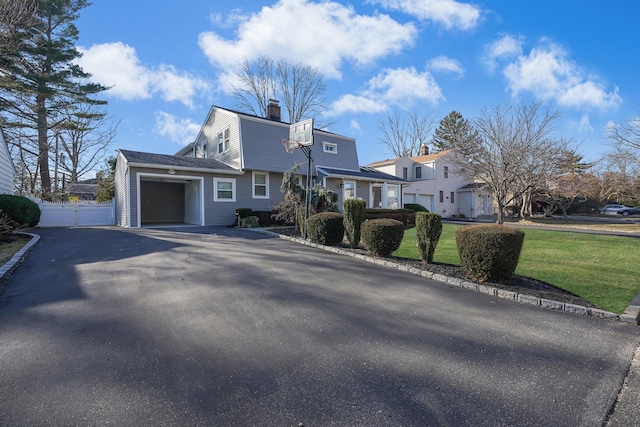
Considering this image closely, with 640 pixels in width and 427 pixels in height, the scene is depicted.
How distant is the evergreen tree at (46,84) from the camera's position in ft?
56.5

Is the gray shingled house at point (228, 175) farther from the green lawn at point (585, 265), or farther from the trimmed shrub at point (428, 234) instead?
the trimmed shrub at point (428, 234)

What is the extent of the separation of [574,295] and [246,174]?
1535cm

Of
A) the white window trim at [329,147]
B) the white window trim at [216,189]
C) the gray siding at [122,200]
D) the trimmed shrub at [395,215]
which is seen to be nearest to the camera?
the gray siding at [122,200]

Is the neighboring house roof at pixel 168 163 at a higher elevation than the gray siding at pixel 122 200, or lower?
higher

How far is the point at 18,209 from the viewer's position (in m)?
12.4

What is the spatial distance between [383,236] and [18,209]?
14632 millimetres

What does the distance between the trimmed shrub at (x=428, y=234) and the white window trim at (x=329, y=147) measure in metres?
14.9

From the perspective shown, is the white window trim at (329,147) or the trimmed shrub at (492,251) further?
the white window trim at (329,147)

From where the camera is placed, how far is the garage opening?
18.8 metres

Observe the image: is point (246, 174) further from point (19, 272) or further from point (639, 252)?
point (639, 252)

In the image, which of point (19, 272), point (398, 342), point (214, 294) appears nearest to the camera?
point (398, 342)

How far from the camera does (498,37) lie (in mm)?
12031

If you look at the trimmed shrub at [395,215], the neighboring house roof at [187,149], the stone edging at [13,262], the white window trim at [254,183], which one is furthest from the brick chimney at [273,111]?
the stone edging at [13,262]

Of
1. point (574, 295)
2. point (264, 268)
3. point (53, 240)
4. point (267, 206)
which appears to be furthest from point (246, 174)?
point (574, 295)
